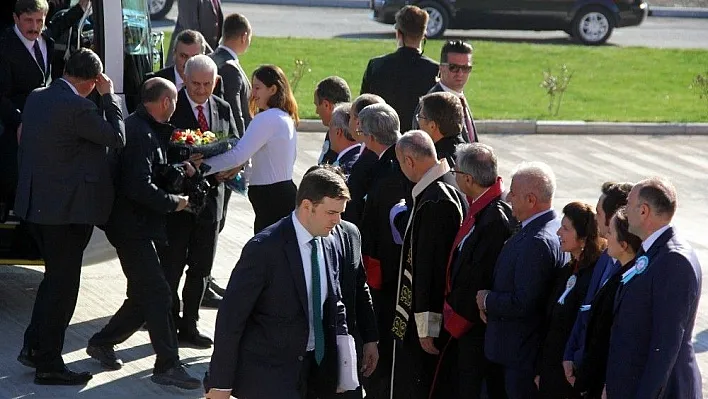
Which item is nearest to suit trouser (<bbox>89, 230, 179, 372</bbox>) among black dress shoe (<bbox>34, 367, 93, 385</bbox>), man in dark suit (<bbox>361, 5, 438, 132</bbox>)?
black dress shoe (<bbox>34, 367, 93, 385</bbox>)

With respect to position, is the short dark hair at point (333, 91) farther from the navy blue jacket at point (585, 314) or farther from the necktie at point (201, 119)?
the navy blue jacket at point (585, 314)

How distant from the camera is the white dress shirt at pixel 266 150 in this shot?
341 inches

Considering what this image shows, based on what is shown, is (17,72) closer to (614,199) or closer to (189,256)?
(189,256)

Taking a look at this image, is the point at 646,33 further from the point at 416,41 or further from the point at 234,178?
the point at 234,178

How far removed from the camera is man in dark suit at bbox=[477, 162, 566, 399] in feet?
21.9

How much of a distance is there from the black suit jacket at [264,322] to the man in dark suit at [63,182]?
7.20 ft

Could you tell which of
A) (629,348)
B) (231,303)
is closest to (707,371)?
(629,348)

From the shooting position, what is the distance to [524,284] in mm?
6648

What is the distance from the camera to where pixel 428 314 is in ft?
23.4

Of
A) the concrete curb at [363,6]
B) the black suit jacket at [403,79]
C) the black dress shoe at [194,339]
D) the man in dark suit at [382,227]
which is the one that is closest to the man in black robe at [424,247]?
the man in dark suit at [382,227]

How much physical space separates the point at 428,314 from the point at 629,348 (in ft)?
4.66

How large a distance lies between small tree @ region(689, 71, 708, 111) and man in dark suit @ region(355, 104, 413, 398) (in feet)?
40.0

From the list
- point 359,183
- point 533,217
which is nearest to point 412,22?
point 359,183

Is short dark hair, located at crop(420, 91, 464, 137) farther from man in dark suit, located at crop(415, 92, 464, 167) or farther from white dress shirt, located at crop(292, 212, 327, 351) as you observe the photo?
white dress shirt, located at crop(292, 212, 327, 351)
